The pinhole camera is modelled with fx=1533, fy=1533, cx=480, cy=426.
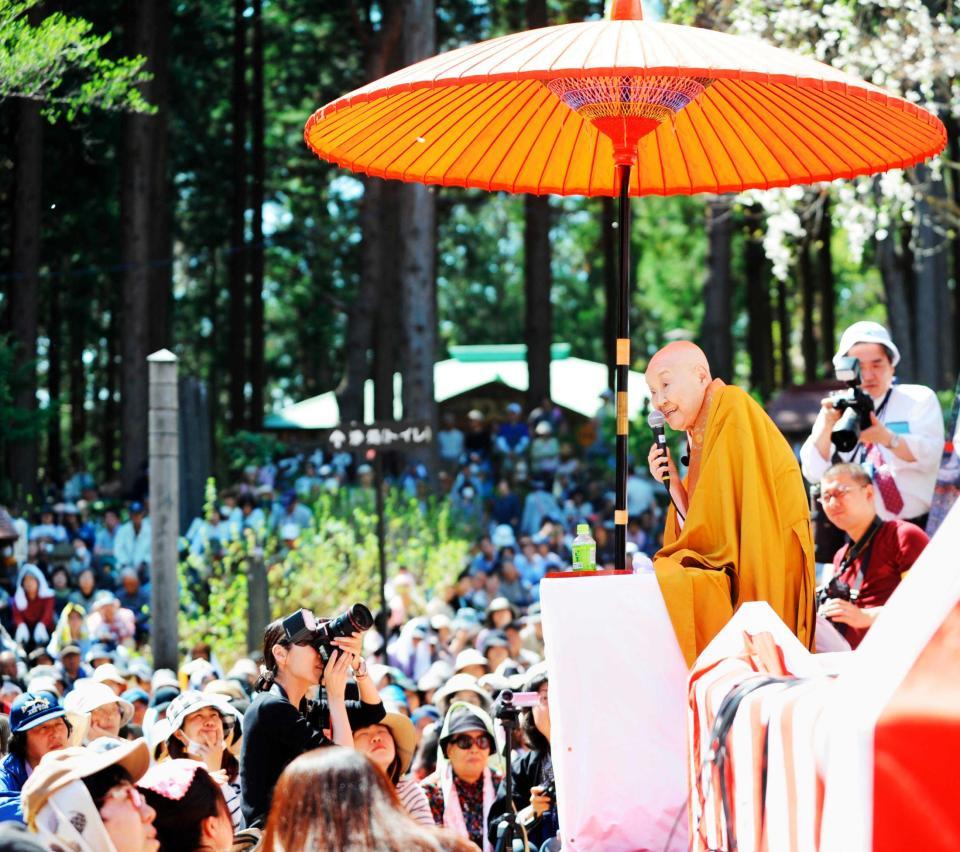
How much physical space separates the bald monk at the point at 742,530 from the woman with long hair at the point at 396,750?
146 cm

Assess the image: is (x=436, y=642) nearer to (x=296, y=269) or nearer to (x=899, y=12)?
(x=899, y=12)

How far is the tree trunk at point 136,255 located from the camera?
25281 millimetres

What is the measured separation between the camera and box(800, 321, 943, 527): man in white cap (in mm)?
6961

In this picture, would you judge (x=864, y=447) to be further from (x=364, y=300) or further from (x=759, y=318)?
(x=759, y=318)

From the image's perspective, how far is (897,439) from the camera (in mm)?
6875

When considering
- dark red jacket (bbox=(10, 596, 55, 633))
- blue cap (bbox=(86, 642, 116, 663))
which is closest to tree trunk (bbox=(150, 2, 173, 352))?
dark red jacket (bbox=(10, 596, 55, 633))

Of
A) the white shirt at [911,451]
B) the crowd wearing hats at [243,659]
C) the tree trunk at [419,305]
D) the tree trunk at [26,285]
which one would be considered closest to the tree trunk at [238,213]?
the crowd wearing hats at [243,659]

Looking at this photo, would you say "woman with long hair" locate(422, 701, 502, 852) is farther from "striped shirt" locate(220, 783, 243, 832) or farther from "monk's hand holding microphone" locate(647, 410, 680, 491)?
"monk's hand holding microphone" locate(647, 410, 680, 491)

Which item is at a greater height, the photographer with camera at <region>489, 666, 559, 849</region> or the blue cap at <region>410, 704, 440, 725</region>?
the photographer with camera at <region>489, 666, 559, 849</region>

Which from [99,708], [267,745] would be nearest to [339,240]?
[99,708]

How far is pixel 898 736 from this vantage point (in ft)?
8.93

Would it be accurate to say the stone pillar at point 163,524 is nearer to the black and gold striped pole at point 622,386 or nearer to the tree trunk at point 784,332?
the black and gold striped pole at point 622,386

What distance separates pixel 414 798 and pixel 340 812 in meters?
3.00

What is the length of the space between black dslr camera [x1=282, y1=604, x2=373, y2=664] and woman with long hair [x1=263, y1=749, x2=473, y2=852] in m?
1.70
